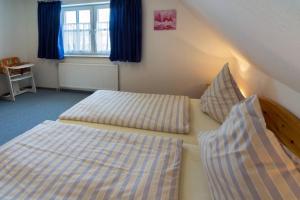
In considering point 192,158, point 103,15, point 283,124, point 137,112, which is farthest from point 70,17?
point 283,124

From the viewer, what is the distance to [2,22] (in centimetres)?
397

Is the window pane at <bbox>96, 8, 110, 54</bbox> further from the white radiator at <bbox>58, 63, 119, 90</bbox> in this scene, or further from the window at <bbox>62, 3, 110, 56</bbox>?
the white radiator at <bbox>58, 63, 119, 90</bbox>

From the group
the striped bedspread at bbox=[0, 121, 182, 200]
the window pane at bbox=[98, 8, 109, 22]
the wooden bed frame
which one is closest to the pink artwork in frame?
the window pane at bbox=[98, 8, 109, 22]

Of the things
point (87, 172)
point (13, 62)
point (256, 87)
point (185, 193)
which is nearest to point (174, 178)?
point (185, 193)

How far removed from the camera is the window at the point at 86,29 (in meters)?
3.94

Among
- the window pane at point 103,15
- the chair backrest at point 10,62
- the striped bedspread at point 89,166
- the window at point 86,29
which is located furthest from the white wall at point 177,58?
the striped bedspread at point 89,166

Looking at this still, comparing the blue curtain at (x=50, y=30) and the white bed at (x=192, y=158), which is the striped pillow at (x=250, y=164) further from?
the blue curtain at (x=50, y=30)

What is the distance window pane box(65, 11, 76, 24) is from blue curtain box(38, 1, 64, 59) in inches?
9.0

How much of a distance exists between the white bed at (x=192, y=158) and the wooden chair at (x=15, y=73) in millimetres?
2732

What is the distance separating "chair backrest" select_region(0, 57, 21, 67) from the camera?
3.91m

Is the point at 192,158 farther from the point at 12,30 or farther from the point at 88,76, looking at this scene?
the point at 12,30

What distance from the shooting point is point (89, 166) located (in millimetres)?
1208

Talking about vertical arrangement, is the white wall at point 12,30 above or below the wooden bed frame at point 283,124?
above

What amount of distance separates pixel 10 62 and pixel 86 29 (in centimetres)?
169
